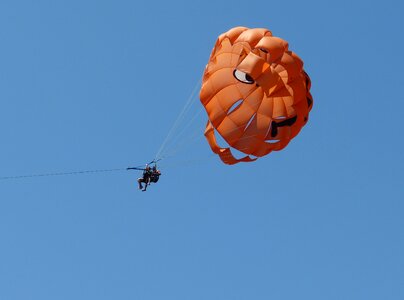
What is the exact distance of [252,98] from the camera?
5588 centimetres

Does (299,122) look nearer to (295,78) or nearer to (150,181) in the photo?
(295,78)

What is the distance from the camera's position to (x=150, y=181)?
5666cm

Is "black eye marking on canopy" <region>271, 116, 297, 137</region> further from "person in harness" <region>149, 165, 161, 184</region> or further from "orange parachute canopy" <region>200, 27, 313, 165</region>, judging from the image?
"person in harness" <region>149, 165, 161, 184</region>

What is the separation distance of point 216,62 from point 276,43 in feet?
8.17

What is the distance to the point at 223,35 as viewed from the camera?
186 feet

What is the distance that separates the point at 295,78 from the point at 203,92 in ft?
10.5

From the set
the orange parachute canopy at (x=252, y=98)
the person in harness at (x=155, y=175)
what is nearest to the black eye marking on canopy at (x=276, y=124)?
the orange parachute canopy at (x=252, y=98)

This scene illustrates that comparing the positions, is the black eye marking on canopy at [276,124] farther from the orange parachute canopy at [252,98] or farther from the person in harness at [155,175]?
the person in harness at [155,175]

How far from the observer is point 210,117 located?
56.3 meters

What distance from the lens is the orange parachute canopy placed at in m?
55.2

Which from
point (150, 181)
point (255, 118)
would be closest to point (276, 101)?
point (255, 118)

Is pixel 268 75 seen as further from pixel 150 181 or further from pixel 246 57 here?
pixel 150 181

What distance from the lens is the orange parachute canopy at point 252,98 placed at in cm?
5525

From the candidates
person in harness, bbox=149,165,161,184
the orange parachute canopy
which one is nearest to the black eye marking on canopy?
the orange parachute canopy
